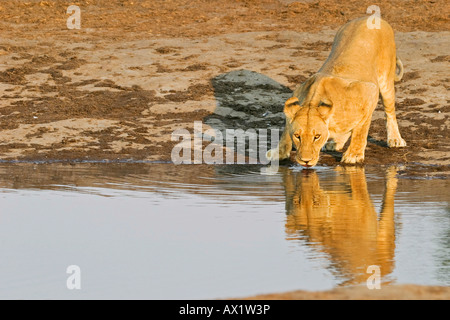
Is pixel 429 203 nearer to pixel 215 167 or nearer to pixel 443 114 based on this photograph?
pixel 215 167

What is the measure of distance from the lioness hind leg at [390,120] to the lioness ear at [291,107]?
2.16 m

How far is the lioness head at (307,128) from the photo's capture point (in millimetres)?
10289

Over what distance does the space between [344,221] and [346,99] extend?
3.41m

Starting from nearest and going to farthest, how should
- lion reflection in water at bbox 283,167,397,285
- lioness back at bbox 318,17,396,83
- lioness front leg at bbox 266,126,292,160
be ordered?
lion reflection in water at bbox 283,167,397,285
lioness front leg at bbox 266,126,292,160
lioness back at bbox 318,17,396,83

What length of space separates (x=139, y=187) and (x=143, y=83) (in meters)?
5.28

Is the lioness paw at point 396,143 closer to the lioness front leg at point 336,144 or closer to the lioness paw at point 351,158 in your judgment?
the lioness front leg at point 336,144

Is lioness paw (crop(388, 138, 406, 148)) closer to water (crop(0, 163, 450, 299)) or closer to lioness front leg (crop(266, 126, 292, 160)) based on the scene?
water (crop(0, 163, 450, 299))

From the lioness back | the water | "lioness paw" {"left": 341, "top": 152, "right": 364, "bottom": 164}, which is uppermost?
the lioness back

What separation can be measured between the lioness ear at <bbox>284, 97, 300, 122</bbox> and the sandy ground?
131 cm

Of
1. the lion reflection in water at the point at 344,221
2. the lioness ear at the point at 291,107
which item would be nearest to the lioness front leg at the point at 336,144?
the lion reflection in water at the point at 344,221

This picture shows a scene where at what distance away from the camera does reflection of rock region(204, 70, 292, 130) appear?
1330 cm

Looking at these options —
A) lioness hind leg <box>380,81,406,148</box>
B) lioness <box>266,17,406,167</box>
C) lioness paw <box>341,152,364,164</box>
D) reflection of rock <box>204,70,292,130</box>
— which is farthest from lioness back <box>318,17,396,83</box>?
reflection of rock <box>204,70,292,130</box>

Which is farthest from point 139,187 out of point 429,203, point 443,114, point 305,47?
point 305,47
